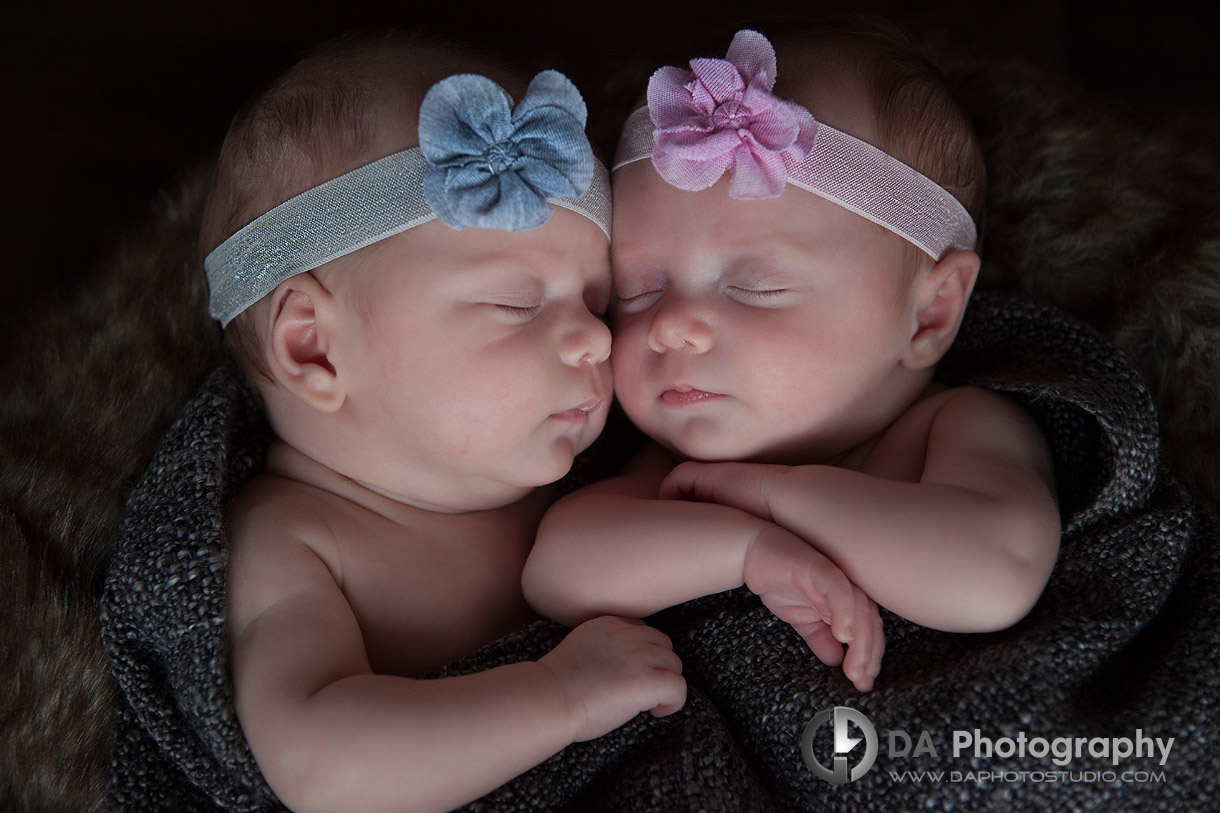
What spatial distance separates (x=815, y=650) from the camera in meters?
1.58

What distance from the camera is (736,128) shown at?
1.63 meters

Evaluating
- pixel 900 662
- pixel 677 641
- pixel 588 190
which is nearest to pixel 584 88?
pixel 588 190

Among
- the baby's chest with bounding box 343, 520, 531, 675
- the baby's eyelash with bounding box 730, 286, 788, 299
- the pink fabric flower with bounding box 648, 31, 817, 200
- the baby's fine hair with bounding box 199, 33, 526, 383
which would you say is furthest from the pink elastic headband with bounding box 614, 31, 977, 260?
the baby's chest with bounding box 343, 520, 531, 675

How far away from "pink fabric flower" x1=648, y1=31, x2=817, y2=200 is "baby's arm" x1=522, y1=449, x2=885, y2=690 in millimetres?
536

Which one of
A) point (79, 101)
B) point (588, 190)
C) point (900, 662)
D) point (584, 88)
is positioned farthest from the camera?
point (79, 101)

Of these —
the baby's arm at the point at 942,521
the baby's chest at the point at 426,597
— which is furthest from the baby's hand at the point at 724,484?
the baby's chest at the point at 426,597

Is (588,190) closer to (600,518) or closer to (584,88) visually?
(600,518)

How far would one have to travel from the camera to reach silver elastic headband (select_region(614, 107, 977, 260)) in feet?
5.59

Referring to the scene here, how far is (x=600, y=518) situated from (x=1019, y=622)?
2.25 ft

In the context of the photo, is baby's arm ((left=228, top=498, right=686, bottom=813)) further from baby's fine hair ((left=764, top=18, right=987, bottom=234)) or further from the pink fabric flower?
baby's fine hair ((left=764, top=18, right=987, bottom=234))

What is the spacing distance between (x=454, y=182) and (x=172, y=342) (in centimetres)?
82

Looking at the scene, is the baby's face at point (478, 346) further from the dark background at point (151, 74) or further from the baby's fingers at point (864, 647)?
the dark background at point (151, 74)

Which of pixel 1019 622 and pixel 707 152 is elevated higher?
pixel 707 152

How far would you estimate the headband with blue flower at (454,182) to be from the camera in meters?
1.52
